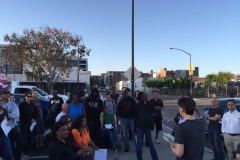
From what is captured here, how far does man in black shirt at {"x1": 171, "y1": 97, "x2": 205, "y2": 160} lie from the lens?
2.98 m

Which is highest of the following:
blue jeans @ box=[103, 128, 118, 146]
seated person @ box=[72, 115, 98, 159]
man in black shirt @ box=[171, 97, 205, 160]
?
man in black shirt @ box=[171, 97, 205, 160]

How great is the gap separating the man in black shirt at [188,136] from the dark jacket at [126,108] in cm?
468

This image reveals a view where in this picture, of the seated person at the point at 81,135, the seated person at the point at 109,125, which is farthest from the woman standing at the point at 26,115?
the seated person at the point at 81,135

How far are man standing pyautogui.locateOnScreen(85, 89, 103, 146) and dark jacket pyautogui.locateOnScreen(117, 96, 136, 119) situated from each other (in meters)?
0.82

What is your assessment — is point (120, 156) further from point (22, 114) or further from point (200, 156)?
point (200, 156)

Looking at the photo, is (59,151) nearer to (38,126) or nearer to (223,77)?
(38,126)

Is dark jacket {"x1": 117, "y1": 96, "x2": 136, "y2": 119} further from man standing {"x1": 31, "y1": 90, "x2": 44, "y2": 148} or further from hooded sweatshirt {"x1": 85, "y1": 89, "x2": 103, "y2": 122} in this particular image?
man standing {"x1": 31, "y1": 90, "x2": 44, "y2": 148}

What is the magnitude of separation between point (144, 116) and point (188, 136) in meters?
3.27

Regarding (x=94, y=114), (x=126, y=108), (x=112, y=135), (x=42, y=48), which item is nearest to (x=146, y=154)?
(x=112, y=135)

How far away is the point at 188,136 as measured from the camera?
2.99 m

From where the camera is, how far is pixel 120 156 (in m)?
7.22

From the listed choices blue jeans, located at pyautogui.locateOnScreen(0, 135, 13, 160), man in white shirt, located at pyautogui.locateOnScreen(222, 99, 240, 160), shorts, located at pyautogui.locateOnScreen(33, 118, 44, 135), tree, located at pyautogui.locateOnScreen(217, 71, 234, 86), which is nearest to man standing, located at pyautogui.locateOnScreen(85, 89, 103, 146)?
shorts, located at pyautogui.locateOnScreen(33, 118, 44, 135)

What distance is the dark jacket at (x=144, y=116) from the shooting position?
6.23 meters

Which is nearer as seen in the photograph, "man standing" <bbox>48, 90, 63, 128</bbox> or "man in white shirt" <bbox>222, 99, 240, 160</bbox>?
"man in white shirt" <bbox>222, 99, 240, 160</bbox>
